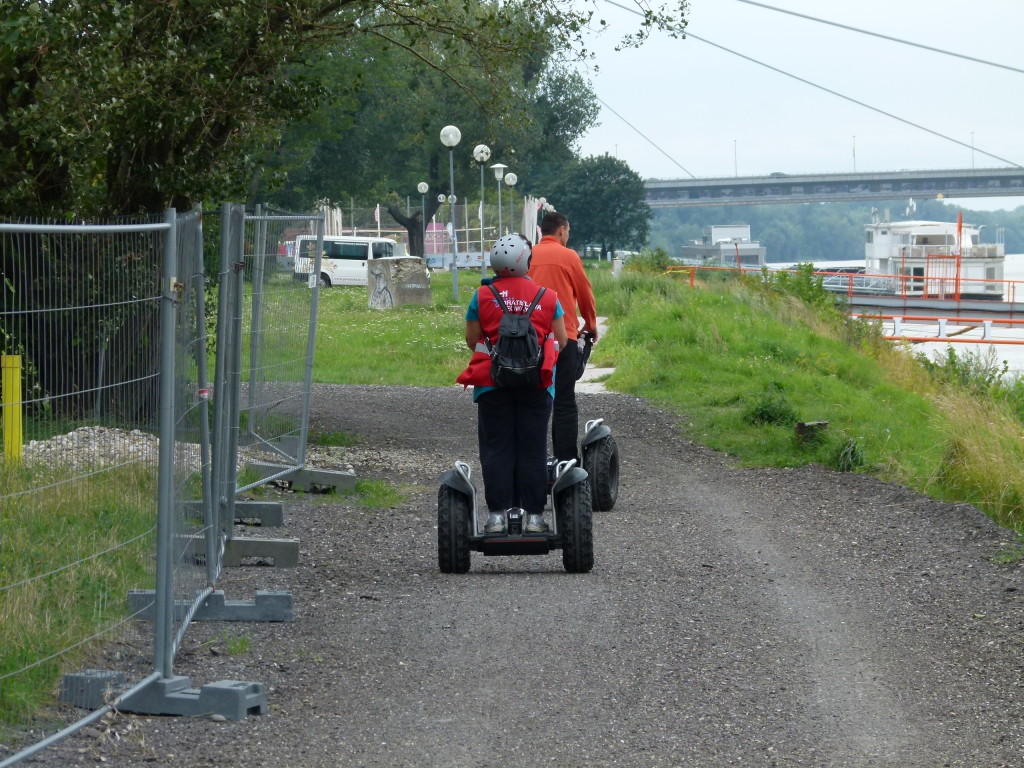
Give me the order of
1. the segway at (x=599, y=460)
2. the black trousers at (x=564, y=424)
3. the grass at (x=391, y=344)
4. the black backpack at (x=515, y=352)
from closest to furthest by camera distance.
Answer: the black backpack at (x=515, y=352)
the black trousers at (x=564, y=424)
the segway at (x=599, y=460)
the grass at (x=391, y=344)

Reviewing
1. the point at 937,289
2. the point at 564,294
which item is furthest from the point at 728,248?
the point at 564,294

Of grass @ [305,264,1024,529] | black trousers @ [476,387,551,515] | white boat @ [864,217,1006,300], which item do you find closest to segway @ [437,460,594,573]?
black trousers @ [476,387,551,515]

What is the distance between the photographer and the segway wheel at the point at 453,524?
24.3 feet

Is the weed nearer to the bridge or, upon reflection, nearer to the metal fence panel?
the metal fence panel

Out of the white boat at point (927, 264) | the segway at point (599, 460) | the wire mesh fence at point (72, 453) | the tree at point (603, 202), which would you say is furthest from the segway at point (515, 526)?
the tree at point (603, 202)

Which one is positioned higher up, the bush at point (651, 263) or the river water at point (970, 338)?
the bush at point (651, 263)

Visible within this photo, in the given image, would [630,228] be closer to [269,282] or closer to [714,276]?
[714,276]

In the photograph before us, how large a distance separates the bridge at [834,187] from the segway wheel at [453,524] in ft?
396

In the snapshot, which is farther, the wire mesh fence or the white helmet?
the white helmet

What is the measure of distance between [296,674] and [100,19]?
529 cm

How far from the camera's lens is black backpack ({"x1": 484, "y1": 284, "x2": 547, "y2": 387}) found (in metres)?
6.96

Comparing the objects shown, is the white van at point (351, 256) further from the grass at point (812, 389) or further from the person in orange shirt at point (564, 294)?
the person in orange shirt at point (564, 294)

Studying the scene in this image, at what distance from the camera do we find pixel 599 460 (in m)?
9.63

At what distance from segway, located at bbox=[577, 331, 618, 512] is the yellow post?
18.1 ft
